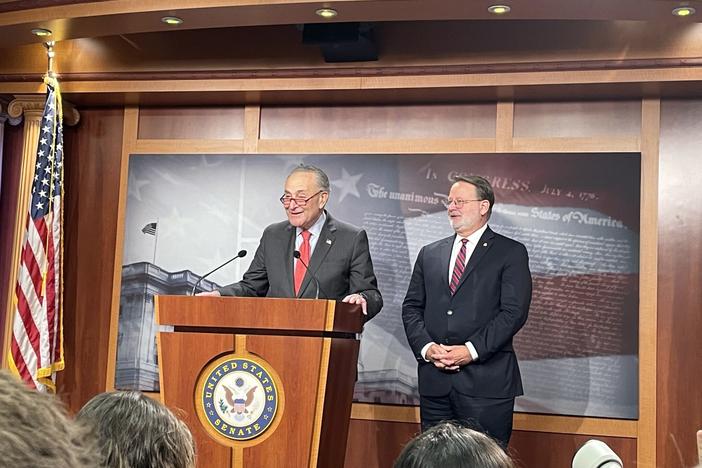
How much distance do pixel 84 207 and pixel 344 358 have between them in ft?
10.9

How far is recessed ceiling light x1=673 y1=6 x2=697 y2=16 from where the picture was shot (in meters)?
4.70

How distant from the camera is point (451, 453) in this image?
1.54 meters

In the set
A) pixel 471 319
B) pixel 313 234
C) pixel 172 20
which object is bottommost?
pixel 471 319

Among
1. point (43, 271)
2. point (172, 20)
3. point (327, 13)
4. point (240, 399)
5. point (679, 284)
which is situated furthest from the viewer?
point (43, 271)

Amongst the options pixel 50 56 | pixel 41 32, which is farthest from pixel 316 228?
pixel 50 56

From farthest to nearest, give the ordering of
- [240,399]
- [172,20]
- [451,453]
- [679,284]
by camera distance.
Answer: [679,284] → [172,20] → [240,399] → [451,453]

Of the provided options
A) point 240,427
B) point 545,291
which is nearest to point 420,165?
point 545,291

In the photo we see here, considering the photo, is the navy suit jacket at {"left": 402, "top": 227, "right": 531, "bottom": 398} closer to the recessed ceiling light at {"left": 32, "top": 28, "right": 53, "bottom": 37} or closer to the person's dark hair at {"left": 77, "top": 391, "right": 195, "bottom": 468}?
the recessed ceiling light at {"left": 32, "top": 28, "right": 53, "bottom": 37}

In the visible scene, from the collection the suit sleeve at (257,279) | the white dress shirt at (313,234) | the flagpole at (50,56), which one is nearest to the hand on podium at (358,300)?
the white dress shirt at (313,234)

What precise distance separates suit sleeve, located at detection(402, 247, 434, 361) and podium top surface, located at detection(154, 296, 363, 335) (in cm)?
88

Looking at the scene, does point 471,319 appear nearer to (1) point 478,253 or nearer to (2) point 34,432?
(1) point 478,253

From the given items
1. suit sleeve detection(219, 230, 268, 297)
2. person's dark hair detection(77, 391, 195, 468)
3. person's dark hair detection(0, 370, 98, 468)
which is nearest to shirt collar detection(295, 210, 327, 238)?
suit sleeve detection(219, 230, 268, 297)

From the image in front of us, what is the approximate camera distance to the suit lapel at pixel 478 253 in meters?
4.62

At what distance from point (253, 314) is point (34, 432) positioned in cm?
312
